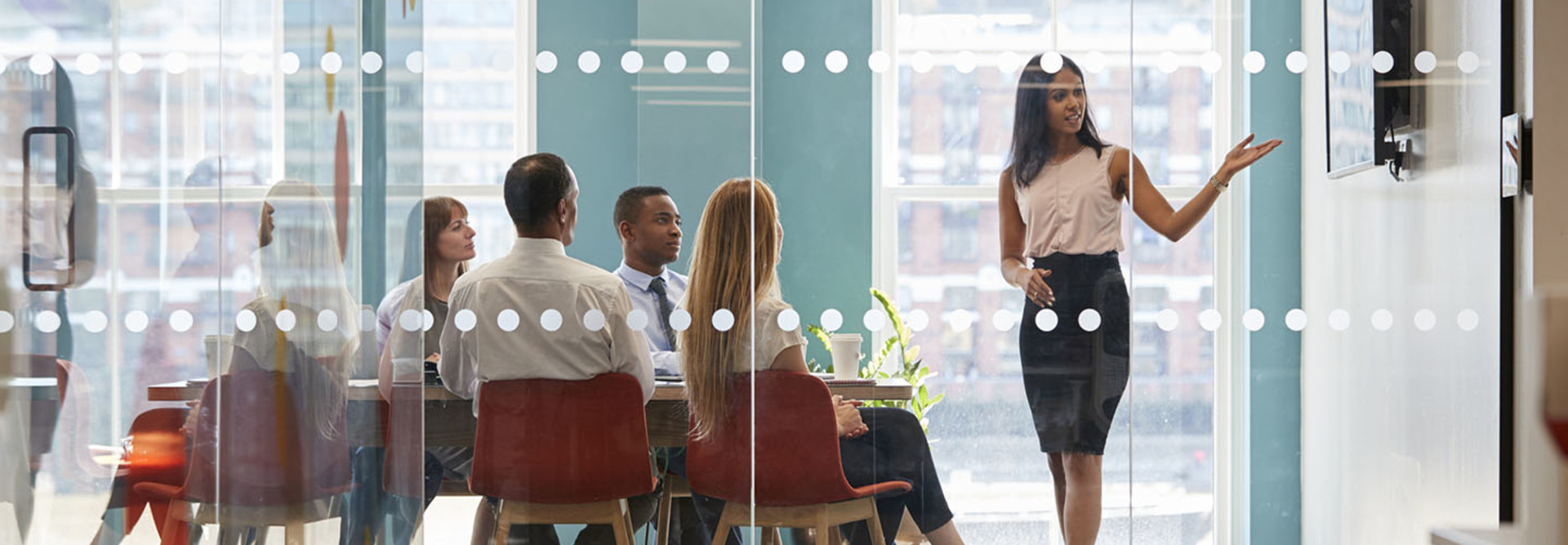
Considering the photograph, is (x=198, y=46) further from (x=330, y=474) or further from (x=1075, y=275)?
(x=1075, y=275)

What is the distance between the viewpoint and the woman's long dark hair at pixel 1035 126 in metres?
2.34

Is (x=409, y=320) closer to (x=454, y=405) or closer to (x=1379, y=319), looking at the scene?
(x=454, y=405)

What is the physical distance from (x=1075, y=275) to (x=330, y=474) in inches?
61.8

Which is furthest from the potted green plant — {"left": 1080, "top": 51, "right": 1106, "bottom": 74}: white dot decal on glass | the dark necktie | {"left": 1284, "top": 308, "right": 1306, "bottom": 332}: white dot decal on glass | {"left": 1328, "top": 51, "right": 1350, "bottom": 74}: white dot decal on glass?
{"left": 1328, "top": 51, "right": 1350, "bottom": 74}: white dot decal on glass

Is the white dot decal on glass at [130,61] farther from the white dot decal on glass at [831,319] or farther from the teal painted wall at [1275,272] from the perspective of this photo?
the teal painted wall at [1275,272]

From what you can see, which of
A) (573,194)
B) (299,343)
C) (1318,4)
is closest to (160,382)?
(299,343)

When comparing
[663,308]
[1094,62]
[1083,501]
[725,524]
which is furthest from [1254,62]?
[725,524]

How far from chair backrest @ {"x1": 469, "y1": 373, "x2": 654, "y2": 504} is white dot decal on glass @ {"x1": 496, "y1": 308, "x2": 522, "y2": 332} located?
0.11 meters

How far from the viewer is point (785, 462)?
2350 millimetres

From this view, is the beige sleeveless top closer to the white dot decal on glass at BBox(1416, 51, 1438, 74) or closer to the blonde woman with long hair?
the blonde woman with long hair

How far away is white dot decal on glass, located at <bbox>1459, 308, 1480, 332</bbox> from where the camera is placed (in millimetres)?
2262

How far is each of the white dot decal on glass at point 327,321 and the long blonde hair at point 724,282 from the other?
2.42 feet

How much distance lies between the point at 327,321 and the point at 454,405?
0.34 m

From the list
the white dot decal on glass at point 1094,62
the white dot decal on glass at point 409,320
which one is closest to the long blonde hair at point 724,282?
the white dot decal on glass at point 409,320
